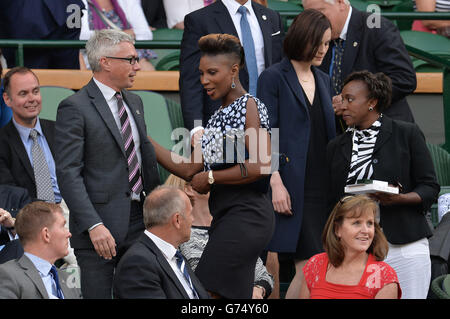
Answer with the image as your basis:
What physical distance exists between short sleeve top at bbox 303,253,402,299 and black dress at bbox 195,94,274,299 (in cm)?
39

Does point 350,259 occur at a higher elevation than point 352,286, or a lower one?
higher

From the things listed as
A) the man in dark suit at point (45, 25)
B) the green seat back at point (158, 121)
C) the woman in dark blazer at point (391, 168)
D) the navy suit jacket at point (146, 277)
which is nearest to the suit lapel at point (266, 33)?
the woman in dark blazer at point (391, 168)

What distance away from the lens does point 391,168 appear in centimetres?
650

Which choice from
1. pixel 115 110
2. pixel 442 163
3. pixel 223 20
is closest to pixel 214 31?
pixel 223 20

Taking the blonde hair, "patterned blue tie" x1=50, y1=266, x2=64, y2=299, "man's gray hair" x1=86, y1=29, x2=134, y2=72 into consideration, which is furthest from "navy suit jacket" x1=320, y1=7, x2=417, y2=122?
"patterned blue tie" x1=50, y1=266, x2=64, y2=299

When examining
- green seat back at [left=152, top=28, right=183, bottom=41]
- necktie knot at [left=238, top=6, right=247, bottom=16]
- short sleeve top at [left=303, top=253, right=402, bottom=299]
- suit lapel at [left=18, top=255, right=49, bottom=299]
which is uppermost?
necktie knot at [left=238, top=6, right=247, bottom=16]

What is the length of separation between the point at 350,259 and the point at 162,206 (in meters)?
1.18

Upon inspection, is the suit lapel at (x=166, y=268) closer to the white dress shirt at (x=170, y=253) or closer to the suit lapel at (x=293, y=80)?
the white dress shirt at (x=170, y=253)

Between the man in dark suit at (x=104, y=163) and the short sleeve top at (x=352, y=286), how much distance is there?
0.99 meters

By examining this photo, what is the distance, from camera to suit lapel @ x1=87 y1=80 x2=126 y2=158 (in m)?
6.01

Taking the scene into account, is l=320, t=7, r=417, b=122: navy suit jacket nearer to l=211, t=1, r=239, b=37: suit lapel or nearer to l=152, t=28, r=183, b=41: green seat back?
l=211, t=1, r=239, b=37: suit lapel

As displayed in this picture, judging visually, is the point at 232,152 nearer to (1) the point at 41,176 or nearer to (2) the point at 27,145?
(1) the point at 41,176
